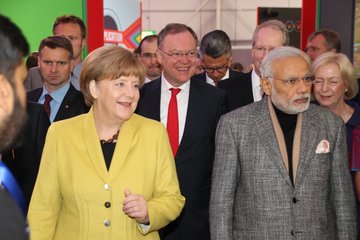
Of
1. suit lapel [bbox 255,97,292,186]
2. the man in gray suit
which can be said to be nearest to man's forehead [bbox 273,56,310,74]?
the man in gray suit

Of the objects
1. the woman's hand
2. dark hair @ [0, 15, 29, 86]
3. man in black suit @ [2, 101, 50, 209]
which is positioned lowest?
the woman's hand

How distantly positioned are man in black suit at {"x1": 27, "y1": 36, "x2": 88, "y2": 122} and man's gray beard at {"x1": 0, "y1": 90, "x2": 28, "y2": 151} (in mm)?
2411

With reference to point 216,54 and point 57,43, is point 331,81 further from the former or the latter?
point 57,43

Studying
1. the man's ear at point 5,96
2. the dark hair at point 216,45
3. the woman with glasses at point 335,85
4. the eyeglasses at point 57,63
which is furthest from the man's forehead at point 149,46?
the man's ear at point 5,96

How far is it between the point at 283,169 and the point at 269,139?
169 mm

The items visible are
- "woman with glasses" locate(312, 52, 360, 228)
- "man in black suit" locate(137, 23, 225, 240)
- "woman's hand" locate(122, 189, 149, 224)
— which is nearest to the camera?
"woman's hand" locate(122, 189, 149, 224)

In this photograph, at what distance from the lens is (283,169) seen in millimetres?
2982

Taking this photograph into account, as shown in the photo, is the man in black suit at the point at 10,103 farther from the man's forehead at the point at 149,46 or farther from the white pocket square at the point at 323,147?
the man's forehead at the point at 149,46

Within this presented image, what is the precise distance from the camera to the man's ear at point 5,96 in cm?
142

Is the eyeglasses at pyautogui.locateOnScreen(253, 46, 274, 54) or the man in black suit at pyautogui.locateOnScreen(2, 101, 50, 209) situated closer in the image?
the man in black suit at pyautogui.locateOnScreen(2, 101, 50, 209)

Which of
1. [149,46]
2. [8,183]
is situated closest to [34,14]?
[149,46]

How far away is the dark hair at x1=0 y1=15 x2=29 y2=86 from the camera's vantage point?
1.45 meters

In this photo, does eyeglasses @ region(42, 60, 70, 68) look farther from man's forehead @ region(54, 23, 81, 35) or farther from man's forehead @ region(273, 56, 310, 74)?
man's forehead @ region(273, 56, 310, 74)

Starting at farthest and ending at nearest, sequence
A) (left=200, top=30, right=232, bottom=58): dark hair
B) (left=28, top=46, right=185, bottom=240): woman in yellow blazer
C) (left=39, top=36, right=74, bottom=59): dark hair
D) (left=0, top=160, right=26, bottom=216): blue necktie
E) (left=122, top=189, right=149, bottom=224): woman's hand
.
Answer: (left=200, top=30, right=232, bottom=58): dark hair, (left=39, top=36, right=74, bottom=59): dark hair, (left=28, top=46, right=185, bottom=240): woman in yellow blazer, (left=122, top=189, right=149, bottom=224): woman's hand, (left=0, top=160, right=26, bottom=216): blue necktie
